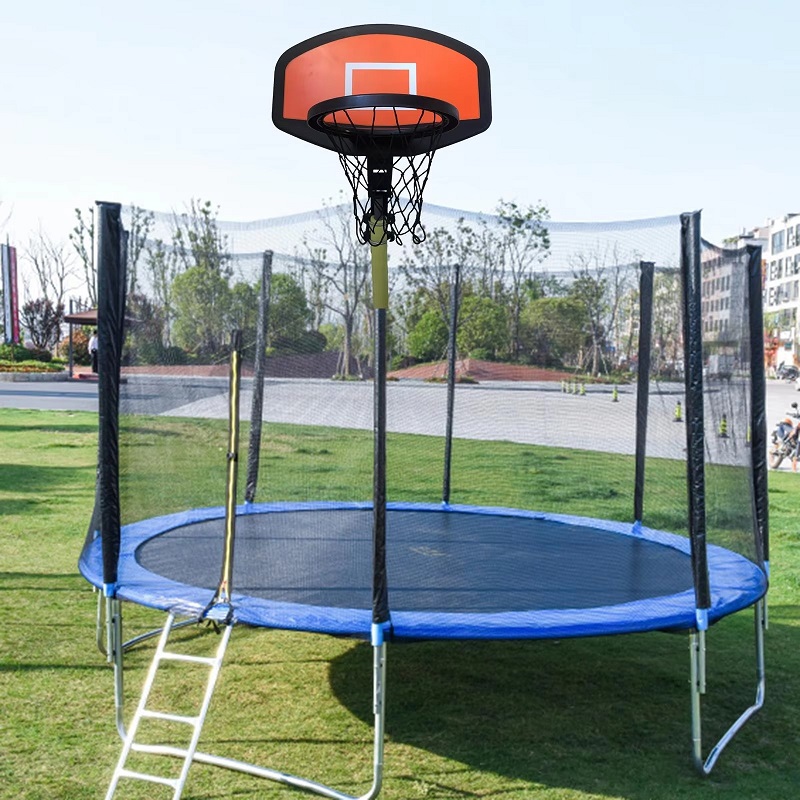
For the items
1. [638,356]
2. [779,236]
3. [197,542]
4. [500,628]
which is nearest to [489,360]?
[638,356]

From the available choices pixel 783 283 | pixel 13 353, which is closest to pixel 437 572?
pixel 13 353

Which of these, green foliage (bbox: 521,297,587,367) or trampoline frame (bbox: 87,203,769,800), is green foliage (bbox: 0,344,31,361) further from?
trampoline frame (bbox: 87,203,769,800)

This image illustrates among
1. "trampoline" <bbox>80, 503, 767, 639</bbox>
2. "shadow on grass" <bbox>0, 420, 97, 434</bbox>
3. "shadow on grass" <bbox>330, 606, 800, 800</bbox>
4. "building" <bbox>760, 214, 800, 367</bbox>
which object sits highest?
"building" <bbox>760, 214, 800, 367</bbox>

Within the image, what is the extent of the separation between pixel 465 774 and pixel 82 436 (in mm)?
7168

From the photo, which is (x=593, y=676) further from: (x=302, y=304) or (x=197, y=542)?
(x=302, y=304)

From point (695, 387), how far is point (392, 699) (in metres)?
1.22

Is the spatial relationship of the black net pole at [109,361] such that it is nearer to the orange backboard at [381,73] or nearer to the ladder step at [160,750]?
the ladder step at [160,750]

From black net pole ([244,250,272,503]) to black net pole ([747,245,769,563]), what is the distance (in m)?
1.64

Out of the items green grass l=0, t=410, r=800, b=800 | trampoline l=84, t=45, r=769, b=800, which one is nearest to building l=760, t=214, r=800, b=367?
trampoline l=84, t=45, r=769, b=800

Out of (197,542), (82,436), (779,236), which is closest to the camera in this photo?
(197,542)

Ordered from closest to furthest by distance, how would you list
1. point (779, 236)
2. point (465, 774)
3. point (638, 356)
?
1. point (465, 774)
2. point (638, 356)
3. point (779, 236)

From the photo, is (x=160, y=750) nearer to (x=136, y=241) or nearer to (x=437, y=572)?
(x=437, y=572)

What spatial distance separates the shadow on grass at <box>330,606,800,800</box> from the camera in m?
2.15

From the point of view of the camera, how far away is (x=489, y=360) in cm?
387
